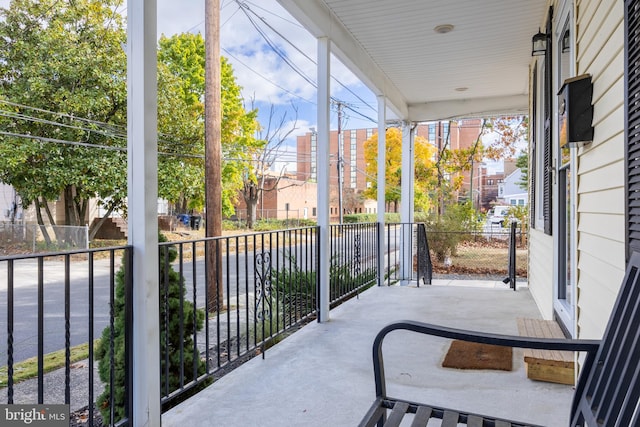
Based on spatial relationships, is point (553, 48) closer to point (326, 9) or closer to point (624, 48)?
point (326, 9)

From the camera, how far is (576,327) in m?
2.31

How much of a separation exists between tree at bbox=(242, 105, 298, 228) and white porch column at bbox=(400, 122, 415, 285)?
8.57 ft

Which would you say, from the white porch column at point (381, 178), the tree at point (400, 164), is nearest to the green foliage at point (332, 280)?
the white porch column at point (381, 178)

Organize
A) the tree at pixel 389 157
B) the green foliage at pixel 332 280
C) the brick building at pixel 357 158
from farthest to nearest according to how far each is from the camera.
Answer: the brick building at pixel 357 158 → the tree at pixel 389 157 → the green foliage at pixel 332 280

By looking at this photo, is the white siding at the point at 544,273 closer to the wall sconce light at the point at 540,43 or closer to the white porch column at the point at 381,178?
→ the wall sconce light at the point at 540,43

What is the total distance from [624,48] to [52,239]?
1995mm

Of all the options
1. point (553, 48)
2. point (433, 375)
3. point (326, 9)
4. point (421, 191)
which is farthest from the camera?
point (421, 191)

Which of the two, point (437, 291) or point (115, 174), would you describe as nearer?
point (115, 174)

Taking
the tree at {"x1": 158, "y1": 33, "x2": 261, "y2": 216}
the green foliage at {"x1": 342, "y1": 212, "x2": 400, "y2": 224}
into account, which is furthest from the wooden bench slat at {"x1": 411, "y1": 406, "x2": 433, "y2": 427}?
the green foliage at {"x1": 342, "y1": 212, "x2": 400, "y2": 224}

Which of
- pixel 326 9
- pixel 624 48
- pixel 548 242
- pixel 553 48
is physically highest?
pixel 326 9

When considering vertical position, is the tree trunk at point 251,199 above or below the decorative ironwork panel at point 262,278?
above

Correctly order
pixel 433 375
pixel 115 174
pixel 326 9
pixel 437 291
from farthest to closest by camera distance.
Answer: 1. pixel 437 291
2. pixel 326 9
3. pixel 433 375
4. pixel 115 174

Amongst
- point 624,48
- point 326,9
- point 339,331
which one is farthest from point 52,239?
point 326,9

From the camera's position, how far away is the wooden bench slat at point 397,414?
121 cm
